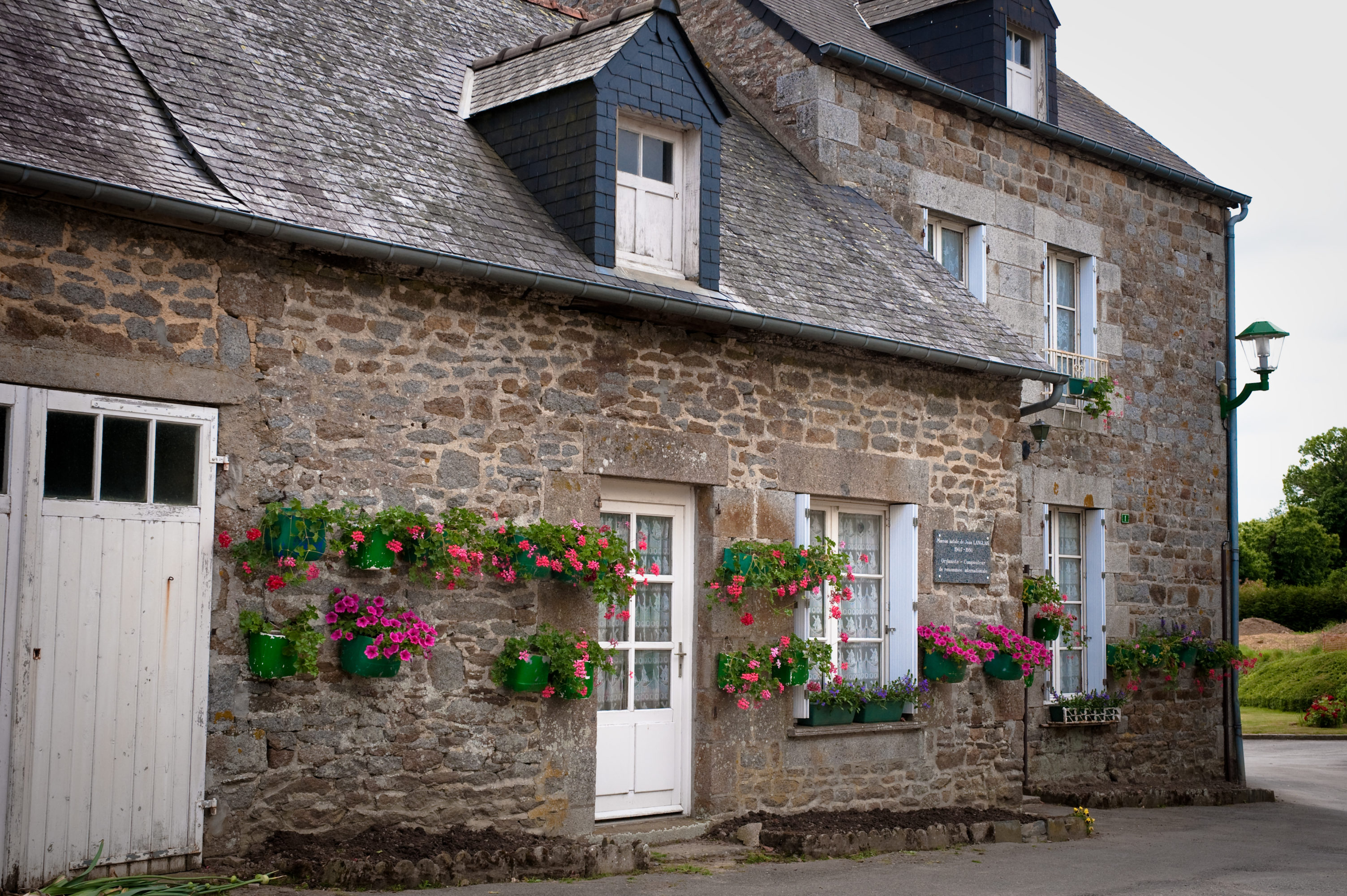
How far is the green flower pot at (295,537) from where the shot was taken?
6395 millimetres

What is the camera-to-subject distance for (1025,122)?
12.0 meters

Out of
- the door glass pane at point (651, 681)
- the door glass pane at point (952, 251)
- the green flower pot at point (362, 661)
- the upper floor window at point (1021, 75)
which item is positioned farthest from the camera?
the upper floor window at point (1021, 75)

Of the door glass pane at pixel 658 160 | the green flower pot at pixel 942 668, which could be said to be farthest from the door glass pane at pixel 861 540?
the door glass pane at pixel 658 160

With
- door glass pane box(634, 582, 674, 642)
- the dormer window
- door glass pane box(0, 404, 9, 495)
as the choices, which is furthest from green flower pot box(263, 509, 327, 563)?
the dormer window

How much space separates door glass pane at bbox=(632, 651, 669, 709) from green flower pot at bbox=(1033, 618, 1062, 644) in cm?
394

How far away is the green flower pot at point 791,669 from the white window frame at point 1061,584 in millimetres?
3997

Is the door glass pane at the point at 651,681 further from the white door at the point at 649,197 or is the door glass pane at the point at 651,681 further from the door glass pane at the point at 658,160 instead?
the door glass pane at the point at 658,160

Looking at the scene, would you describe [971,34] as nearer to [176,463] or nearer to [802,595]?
[802,595]

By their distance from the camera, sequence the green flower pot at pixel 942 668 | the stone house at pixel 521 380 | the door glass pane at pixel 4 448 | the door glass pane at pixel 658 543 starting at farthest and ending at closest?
the green flower pot at pixel 942 668 → the door glass pane at pixel 658 543 → the stone house at pixel 521 380 → the door glass pane at pixel 4 448

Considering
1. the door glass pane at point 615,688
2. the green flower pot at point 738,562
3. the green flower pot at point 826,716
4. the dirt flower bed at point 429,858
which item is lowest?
the dirt flower bed at point 429,858

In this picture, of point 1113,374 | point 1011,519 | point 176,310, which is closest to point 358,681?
point 176,310

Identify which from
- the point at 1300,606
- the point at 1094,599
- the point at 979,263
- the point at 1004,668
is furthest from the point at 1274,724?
the point at 1300,606

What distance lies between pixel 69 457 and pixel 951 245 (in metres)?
7.74

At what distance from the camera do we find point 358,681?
6.80 meters
